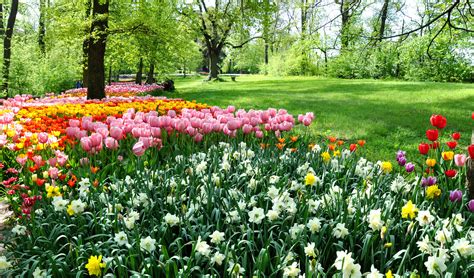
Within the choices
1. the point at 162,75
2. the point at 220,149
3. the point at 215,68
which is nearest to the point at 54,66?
the point at 162,75

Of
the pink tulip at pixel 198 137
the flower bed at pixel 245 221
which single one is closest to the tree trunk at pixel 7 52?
the pink tulip at pixel 198 137

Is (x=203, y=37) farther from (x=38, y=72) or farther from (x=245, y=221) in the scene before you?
(x=245, y=221)

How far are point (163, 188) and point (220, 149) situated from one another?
1.35m

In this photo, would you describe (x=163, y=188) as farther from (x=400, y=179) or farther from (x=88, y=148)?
(x=400, y=179)

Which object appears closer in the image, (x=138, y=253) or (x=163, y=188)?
(x=138, y=253)

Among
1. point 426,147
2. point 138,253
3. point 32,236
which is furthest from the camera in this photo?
point 426,147

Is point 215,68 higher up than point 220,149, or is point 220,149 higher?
point 215,68

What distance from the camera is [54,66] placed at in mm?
19906

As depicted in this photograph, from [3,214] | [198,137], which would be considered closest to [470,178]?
[198,137]

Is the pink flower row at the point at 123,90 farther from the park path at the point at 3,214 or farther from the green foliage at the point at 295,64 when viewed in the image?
the green foliage at the point at 295,64

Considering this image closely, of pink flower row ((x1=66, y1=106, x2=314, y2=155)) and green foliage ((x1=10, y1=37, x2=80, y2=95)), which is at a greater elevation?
green foliage ((x1=10, y1=37, x2=80, y2=95))

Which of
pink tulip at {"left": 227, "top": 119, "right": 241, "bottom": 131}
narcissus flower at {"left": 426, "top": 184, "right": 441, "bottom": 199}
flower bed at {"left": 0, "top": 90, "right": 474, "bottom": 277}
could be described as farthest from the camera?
pink tulip at {"left": 227, "top": 119, "right": 241, "bottom": 131}

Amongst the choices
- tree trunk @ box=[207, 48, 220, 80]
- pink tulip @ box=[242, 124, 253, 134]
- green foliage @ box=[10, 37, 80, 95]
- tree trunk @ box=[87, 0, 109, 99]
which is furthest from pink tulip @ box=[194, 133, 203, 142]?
tree trunk @ box=[207, 48, 220, 80]

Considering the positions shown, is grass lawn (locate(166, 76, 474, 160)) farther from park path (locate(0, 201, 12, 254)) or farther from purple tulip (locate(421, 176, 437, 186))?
park path (locate(0, 201, 12, 254))
